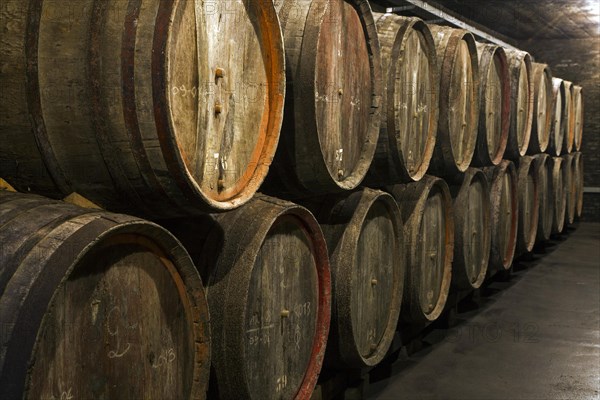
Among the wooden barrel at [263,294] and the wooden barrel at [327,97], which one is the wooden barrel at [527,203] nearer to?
the wooden barrel at [327,97]

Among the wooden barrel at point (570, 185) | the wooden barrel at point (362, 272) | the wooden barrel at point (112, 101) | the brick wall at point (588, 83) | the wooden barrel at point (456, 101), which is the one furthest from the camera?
the brick wall at point (588, 83)

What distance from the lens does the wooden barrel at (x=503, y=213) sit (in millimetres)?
6152

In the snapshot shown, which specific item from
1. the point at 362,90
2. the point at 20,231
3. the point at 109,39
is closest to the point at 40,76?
the point at 109,39

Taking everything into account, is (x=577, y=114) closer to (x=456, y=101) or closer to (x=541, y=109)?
(x=541, y=109)

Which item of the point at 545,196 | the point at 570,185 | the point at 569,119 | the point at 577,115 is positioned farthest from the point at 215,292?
the point at 577,115

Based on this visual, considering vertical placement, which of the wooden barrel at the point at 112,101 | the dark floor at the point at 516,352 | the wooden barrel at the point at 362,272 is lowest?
the dark floor at the point at 516,352

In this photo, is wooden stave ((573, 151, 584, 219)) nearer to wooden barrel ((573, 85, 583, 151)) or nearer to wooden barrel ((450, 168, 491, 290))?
wooden barrel ((573, 85, 583, 151))

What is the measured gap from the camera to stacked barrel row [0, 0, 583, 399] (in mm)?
1737

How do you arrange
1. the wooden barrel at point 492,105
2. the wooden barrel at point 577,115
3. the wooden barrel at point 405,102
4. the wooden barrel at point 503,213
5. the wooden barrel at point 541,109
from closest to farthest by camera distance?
the wooden barrel at point 405,102
the wooden barrel at point 492,105
the wooden barrel at point 503,213
the wooden barrel at point 541,109
the wooden barrel at point 577,115

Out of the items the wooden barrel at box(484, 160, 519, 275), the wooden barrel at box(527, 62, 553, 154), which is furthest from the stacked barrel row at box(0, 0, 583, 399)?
the wooden barrel at box(527, 62, 553, 154)

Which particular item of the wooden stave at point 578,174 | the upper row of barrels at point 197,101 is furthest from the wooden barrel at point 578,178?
the upper row of barrels at point 197,101

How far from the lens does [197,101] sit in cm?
218

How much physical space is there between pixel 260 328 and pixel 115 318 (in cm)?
87

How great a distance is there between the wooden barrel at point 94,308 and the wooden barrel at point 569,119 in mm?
8239
